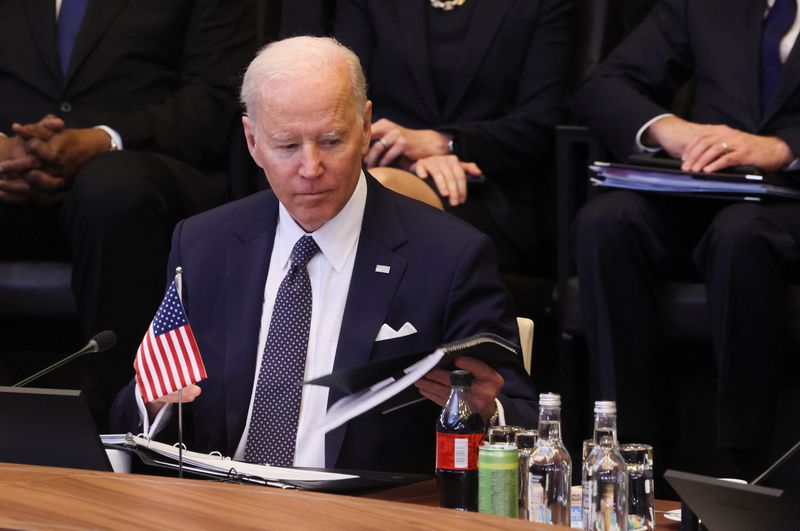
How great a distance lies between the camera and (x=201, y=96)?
3.67 meters

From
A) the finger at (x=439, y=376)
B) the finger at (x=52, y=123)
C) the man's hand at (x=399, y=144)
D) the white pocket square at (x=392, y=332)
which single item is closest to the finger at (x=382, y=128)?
the man's hand at (x=399, y=144)

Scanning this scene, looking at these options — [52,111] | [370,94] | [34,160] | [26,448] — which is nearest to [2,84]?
[52,111]

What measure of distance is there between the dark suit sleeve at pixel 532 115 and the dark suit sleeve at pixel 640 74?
0.10 metres

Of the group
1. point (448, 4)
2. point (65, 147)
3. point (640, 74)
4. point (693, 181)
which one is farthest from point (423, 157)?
point (65, 147)

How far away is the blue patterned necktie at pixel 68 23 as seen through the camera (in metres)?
3.75

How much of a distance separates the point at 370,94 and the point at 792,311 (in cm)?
132

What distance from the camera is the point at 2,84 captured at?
3754 millimetres

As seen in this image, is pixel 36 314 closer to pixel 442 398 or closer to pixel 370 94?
pixel 370 94

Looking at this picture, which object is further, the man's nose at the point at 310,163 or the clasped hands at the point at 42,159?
the clasped hands at the point at 42,159

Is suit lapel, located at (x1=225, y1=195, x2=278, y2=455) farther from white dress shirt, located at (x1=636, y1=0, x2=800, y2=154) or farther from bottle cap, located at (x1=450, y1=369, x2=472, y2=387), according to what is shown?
white dress shirt, located at (x1=636, y1=0, x2=800, y2=154)

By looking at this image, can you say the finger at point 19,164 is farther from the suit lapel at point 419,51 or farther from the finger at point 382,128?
the suit lapel at point 419,51

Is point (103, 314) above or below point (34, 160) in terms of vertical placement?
below

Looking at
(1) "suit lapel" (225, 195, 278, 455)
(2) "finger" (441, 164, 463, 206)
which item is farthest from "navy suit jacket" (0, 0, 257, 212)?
(1) "suit lapel" (225, 195, 278, 455)

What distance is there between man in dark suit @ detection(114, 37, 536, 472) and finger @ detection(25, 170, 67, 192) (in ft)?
3.79
